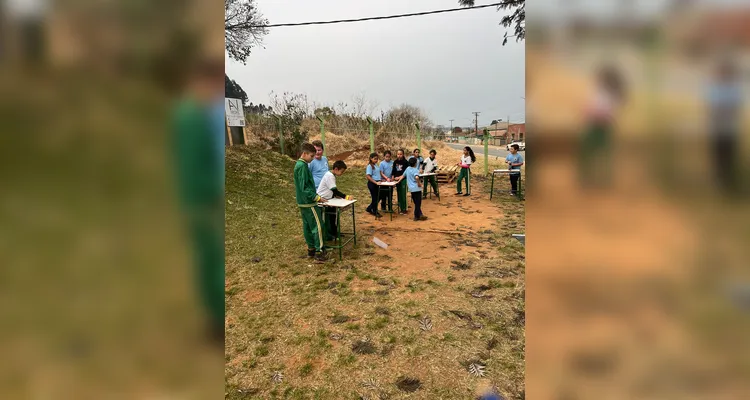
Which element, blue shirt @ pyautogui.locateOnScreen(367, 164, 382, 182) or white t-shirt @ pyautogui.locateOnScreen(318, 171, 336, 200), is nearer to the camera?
white t-shirt @ pyautogui.locateOnScreen(318, 171, 336, 200)

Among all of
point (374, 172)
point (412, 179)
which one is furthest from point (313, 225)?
point (412, 179)

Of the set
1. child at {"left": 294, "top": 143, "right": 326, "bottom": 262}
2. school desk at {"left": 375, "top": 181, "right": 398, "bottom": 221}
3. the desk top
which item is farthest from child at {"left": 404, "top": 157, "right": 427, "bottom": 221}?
child at {"left": 294, "top": 143, "right": 326, "bottom": 262}

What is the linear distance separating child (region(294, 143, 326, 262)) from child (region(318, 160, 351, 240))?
26 cm

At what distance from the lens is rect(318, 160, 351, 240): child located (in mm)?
6609

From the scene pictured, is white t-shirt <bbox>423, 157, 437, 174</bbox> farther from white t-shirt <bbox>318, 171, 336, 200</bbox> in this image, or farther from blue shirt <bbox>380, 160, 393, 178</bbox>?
white t-shirt <bbox>318, 171, 336, 200</bbox>

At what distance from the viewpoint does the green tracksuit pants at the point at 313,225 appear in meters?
6.38

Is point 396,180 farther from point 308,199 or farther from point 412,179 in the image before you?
point 308,199
